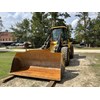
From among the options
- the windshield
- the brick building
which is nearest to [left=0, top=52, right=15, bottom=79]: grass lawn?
the windshield

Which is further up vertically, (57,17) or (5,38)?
(57,17)

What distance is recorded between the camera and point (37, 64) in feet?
21.3

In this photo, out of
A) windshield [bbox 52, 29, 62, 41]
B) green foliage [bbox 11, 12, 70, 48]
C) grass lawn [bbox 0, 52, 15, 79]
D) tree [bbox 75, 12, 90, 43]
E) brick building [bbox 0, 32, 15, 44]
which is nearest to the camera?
grass lawn [bbox 0, 52, 15, 79]

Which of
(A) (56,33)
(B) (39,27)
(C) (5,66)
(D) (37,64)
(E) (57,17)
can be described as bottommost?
(C) (5,66)

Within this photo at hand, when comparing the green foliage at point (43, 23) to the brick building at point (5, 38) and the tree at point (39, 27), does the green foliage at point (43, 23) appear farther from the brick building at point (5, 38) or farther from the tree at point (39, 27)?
the brick building at point (5, 38)

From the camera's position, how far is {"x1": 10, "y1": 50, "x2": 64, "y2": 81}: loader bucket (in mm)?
5929

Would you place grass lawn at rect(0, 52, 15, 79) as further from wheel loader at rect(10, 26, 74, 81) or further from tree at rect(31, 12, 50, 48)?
tree at rect(31, 12, 50, 48)

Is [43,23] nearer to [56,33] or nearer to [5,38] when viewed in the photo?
[56,33]

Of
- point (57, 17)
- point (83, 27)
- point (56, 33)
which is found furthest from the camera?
point (83, 27)

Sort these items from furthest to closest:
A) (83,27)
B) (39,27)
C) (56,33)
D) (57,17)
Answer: (83,27), (39,27), (57,17), (56,33)

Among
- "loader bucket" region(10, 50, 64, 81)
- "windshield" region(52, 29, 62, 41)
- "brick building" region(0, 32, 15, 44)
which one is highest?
"windshield" region(52, 29, 62, 41)

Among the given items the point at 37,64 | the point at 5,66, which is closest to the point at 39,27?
the point at 5,66

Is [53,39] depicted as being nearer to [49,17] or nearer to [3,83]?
[3,83]
